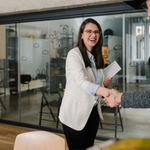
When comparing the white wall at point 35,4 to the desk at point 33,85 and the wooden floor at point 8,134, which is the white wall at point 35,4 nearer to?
the desk at point 33,85

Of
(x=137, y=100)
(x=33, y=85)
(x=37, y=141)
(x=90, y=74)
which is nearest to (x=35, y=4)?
(x=33, y=85)

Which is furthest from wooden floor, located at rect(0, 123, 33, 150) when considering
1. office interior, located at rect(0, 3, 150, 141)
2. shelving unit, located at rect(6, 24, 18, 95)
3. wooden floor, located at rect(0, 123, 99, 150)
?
shelving unit, located at rect(6, 24, 18, 95)

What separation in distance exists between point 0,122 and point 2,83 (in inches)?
33.5

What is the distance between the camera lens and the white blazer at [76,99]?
212 centimetres

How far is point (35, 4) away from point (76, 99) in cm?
281

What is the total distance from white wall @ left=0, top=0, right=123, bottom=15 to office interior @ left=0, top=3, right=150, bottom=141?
281mm

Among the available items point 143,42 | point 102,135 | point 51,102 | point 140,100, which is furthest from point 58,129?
point 140,100

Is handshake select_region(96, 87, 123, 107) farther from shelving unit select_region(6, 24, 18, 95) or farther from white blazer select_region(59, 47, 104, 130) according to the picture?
shelving unit select_region(6, 24, 18, 95)

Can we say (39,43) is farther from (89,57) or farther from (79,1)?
(89,57)

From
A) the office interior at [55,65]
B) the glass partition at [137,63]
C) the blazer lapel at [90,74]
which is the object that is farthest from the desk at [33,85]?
the blazer lapel at [90,74]

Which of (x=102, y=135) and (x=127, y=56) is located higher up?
(x=127, y=56)

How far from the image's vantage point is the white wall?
156 inches

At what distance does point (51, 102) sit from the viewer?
4.62 metres

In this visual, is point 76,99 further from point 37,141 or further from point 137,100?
point 137,100
